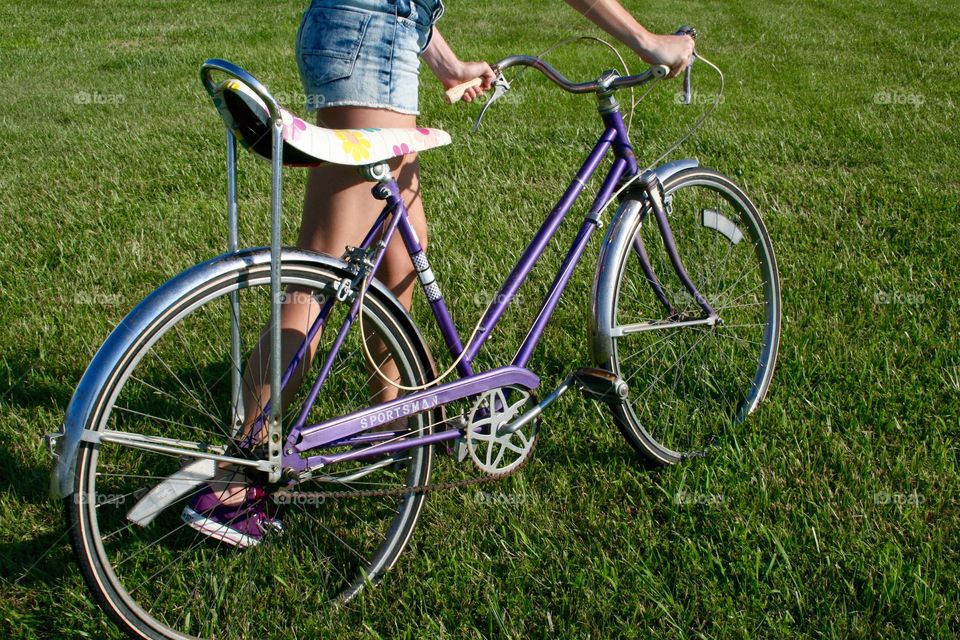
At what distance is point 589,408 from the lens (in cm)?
331

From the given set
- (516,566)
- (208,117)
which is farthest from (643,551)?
(208,117)

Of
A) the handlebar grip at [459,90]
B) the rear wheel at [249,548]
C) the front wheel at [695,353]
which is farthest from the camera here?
the front wheel at [695,353]

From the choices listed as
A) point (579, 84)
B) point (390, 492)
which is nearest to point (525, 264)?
point (579, 84)

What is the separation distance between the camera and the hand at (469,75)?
268 centimetres

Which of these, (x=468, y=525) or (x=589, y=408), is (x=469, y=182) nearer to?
(x=589, y=408)

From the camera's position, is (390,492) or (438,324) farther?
(438,324)

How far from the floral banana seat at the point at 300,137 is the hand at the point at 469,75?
0.48 meters

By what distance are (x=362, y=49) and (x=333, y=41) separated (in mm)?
84

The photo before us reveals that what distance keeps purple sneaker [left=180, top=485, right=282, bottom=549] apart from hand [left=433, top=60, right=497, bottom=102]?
4.39 ft

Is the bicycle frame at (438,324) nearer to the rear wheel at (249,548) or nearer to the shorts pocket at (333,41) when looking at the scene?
the rear wheel at (249,548)

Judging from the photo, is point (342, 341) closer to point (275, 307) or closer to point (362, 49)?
point (275, 307)

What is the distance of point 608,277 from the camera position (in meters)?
2.71

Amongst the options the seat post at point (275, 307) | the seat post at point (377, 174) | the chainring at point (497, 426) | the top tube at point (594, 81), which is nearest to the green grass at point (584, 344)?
the chainring at point (497, 426)

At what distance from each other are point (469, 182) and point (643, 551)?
10.8 ft
